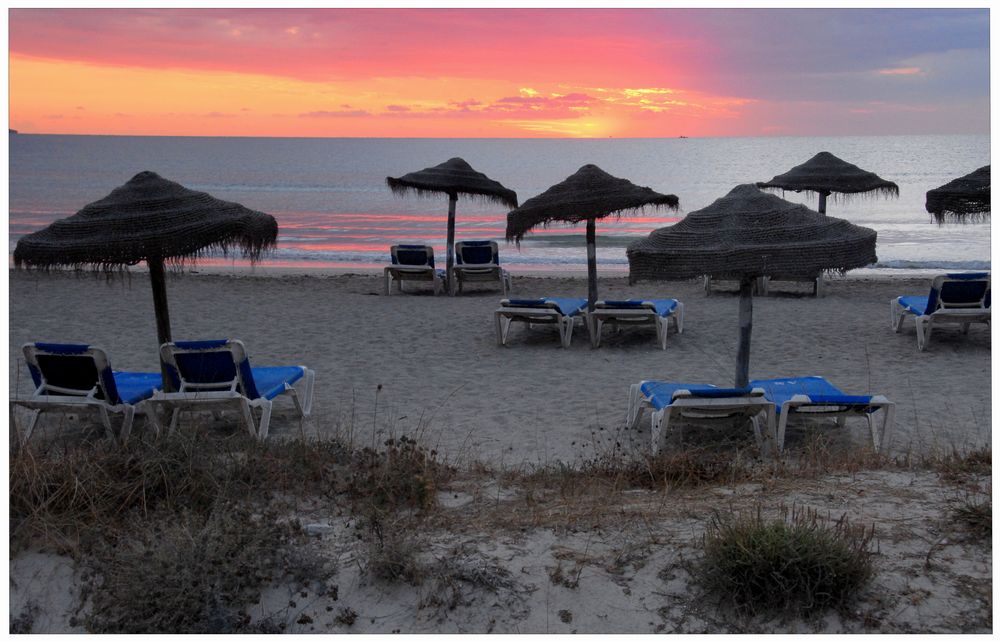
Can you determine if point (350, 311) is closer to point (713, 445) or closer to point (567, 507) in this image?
point (713, 445)

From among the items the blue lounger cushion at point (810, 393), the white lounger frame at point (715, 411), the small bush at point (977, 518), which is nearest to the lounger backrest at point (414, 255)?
the blue lounger cushion at point (810, 393)

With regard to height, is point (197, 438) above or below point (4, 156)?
below

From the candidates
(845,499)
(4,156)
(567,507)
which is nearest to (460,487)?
(567,507)

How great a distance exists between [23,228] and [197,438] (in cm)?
3059

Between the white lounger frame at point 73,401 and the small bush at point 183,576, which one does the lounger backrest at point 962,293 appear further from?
the small bush at point 183,576

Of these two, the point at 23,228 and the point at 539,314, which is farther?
the point at 23,228

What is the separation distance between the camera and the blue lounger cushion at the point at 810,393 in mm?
5589

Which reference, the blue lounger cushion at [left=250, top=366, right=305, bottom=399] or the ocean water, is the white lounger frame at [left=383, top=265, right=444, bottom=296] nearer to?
the ocean water

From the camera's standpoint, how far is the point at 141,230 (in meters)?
5.59

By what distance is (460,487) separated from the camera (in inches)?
179

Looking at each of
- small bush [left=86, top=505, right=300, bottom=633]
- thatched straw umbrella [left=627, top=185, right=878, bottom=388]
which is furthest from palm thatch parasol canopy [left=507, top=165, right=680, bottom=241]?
small bush [left=86, top=505, right=300, bottom=633]

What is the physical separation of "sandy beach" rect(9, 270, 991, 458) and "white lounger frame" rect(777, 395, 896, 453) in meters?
0.20

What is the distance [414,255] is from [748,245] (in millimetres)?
8360

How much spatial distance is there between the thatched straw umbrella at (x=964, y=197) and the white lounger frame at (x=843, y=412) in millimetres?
5660
